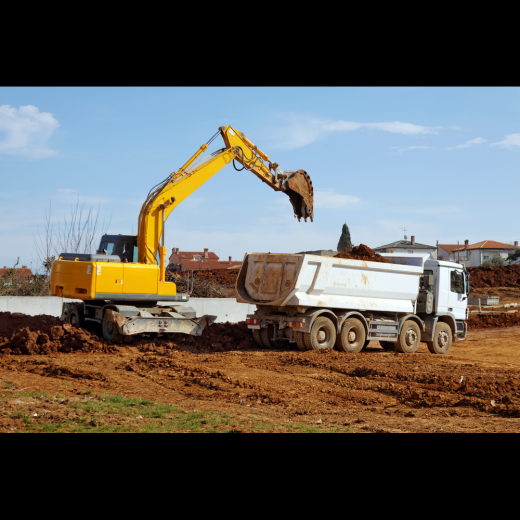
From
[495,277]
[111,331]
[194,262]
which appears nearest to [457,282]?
[111,331]

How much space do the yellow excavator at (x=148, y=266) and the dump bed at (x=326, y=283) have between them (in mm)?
1741

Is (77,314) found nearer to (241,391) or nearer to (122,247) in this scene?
(122,247)

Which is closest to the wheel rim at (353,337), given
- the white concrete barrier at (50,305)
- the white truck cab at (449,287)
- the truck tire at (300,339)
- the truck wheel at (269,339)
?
the truck tire at (300,339)

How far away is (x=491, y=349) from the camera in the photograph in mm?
20500

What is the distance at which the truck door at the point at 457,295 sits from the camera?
1864 cm

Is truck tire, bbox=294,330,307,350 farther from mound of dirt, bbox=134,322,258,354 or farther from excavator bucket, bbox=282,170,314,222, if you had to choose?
excavator bucket, bbox=282,170,314,222

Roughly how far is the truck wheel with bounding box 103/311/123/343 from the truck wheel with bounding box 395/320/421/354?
8068 mm

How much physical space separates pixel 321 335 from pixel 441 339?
506cm

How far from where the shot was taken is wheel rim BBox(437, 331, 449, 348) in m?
18.6

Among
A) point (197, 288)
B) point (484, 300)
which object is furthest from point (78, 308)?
point (484, 300)

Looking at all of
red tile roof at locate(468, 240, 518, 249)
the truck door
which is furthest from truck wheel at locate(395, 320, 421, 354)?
red tile roof at locate(468, 240, 518, 249)

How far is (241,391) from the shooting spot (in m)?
10.2
